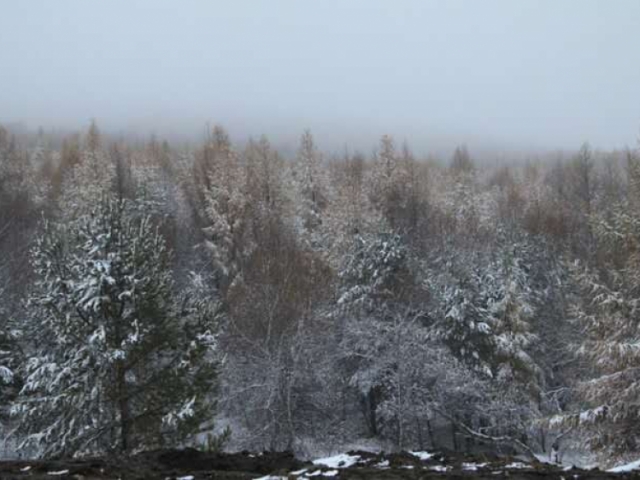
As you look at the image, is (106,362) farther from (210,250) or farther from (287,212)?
(287,212)

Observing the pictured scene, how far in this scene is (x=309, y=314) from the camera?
2095 cm

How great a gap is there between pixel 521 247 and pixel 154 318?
2477cm

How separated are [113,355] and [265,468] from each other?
19.4 feet

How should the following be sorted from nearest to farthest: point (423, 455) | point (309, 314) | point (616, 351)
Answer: point (423, 455)
point (616, 351)
point (309, 314)

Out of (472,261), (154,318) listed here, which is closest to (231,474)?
(154,318)

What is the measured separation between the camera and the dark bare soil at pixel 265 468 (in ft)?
17.5

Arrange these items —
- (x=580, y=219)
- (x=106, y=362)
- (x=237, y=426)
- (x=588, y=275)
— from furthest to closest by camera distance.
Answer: (x=580, y=219) → (x=237, y=426) → (x=588, y=275) → (x=106, y=362)

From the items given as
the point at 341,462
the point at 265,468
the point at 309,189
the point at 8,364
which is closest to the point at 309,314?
the point at 8,364

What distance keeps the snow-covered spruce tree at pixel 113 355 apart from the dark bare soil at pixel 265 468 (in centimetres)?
447

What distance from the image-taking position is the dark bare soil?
5344 millimetres

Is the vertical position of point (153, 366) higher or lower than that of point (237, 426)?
higher

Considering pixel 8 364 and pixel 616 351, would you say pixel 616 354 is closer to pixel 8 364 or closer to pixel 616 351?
pixel 616 351

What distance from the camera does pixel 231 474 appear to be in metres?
5.57

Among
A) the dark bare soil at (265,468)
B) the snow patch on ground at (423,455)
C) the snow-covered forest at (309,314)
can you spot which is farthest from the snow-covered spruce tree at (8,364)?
the snow patch on ground at (423,455)
